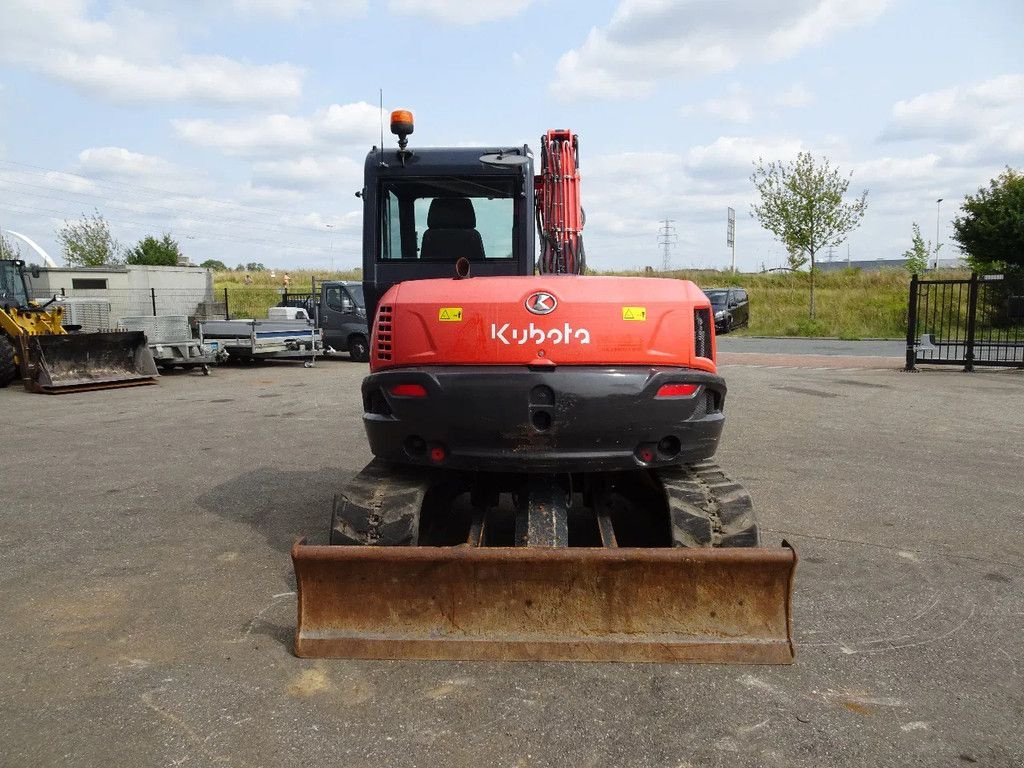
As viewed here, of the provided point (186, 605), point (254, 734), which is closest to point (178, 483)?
point (186, 605)

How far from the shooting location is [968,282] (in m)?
16.4

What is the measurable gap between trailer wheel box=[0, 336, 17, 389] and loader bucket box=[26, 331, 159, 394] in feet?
2.60

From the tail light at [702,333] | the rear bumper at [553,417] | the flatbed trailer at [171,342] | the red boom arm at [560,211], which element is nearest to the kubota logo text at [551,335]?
the rear bumper at [553,417]

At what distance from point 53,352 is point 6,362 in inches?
44.5

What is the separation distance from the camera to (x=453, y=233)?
5641 mm

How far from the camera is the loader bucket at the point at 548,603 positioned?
3.47m

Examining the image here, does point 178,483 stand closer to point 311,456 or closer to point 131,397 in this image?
point 311,456

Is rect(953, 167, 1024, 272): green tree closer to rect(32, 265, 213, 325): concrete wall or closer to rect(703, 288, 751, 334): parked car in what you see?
rect(703, 288, 751, 334): parked car

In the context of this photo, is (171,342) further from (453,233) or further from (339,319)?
(453,233)

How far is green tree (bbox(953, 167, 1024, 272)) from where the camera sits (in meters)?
32.1

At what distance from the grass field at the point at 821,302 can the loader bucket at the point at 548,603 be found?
74.2 feet

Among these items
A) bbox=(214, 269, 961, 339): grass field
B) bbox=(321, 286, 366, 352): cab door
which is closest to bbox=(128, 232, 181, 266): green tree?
bbox=(214, 269, 961, 339): grass field

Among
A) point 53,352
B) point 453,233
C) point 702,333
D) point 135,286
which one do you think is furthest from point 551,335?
point 135,286

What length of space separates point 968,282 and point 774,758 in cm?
1614
